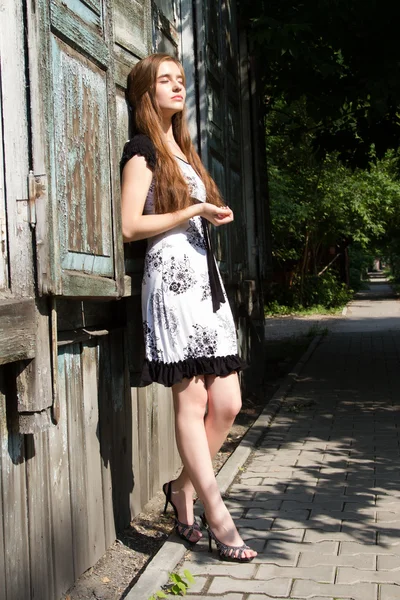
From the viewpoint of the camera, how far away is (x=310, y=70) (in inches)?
333

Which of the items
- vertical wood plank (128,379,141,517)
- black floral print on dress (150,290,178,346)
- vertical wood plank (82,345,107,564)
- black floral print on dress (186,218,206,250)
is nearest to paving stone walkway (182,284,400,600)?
vertical wood plank (82,345,107,564)

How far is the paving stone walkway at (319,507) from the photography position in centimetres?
339

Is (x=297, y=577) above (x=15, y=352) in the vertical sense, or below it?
below

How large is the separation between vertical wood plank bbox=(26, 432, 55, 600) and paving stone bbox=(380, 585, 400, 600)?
127cm

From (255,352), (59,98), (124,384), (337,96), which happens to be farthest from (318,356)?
(59,98)

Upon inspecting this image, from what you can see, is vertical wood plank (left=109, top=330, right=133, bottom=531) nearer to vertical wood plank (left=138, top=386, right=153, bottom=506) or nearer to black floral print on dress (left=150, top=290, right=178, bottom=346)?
vertical wood plank (left=138, top=386, right=153, bottom=506)

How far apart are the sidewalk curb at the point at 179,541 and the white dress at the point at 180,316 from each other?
77cm

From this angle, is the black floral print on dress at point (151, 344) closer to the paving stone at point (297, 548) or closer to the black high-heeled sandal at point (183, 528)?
the black high-heeled sandal at point (183, 528)

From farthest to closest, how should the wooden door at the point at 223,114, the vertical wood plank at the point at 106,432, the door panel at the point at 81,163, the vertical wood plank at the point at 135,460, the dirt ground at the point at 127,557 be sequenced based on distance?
the wooden door at the point at 223,114, the vertical wood plank at the point at 135,460, the vertical wood plank at the point at 106,432, the dirt ground at the point at 127,557, the door panel at the point at 81,163

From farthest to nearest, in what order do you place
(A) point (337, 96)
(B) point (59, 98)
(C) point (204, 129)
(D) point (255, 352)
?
(D) point (255, 352) < (A) point (337, 96) < (C) point (204, 129) < (B) point (59, 98)

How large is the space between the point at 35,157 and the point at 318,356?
988 centimetres

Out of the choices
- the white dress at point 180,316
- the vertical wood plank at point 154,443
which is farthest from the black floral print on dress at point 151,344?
the vertical wood plank at point 154,443

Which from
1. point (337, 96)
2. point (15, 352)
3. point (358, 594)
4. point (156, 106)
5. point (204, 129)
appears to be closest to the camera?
point (15, 352)

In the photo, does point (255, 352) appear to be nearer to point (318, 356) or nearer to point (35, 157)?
point (318, 356)
